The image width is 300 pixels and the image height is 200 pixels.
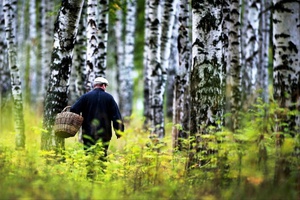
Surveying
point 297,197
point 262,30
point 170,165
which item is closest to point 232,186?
point 297,197

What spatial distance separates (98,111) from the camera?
10148 millimetres

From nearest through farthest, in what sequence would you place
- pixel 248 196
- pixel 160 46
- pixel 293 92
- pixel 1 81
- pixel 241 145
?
pixel 248 196, pixel 241 145, pixel 293 92, pixel 160 46, pixel 1 81

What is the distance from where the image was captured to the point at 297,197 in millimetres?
5859

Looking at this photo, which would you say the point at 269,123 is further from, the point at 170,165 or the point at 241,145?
the point at 170,165

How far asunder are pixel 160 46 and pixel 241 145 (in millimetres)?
9077

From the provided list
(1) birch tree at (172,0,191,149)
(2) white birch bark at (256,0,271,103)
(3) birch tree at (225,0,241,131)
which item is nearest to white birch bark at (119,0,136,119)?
(2) white birch bark at (256,0,271,103)

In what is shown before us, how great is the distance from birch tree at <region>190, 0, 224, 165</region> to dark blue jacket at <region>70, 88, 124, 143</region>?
2175 millimetres

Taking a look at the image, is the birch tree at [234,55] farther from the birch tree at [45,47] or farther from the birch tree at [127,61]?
the birch tree at [45,47]

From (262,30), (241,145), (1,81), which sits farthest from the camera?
(262,30)

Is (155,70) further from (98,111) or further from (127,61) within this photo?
(127,61)

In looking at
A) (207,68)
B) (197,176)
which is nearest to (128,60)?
(207,68)

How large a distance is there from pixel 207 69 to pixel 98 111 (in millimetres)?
2701

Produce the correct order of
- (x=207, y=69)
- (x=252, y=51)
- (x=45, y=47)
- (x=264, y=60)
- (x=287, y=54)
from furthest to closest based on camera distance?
(x=45, y=47), (x=264, y=60), (x=252, y=51), (x=207, y=69), (x=287, y=54)

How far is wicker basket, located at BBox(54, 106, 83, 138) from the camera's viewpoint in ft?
31.2
